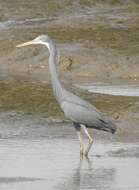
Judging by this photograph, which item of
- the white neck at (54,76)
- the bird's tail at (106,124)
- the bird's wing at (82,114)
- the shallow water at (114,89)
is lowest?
the shallow water at (114,89)

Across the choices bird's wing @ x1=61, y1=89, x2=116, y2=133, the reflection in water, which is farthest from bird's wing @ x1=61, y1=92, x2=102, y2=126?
the reflection in water

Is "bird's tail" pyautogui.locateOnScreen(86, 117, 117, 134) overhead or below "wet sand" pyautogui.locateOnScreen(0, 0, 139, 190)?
overhead

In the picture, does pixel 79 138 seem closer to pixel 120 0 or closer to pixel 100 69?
pixel 100 69

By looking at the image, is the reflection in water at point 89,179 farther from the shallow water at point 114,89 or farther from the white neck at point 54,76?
the shallow water at point 114,89

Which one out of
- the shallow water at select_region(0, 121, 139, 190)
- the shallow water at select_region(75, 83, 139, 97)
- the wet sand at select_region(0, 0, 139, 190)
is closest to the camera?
the shallow water at select_region(0, 121, 139, 190)

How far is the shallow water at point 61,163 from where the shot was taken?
38.4 feet

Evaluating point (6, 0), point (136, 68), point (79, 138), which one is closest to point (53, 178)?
point (79, 138)

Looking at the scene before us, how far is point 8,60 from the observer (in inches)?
1000

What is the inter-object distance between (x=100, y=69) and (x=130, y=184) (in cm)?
Result: 1250

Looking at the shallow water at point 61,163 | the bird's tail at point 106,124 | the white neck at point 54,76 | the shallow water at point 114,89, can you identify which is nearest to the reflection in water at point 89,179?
the shallow water at point 61,163

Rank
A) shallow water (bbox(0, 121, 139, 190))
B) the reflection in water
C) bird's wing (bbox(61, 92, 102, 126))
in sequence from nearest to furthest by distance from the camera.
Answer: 1. the reflection in water
2. shallow water (bbox(0, 121, 139, 190))
3. bird's wing (bbox(61, 92, 102, 126))

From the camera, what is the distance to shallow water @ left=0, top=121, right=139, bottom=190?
1172 centimetres

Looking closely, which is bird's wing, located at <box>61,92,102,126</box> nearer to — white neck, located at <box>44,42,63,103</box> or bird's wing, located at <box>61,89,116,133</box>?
bird's wing, located at <box>61,89,116,133</box>

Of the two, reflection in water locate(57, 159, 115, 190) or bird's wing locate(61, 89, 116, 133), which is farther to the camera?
bird's wing locate(61, 89, 116, 133)
